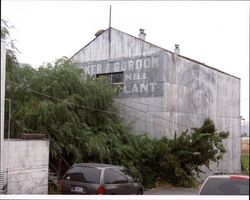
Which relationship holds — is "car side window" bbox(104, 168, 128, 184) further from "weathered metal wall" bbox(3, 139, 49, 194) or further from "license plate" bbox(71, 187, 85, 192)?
"weathered metal wall" bbox(3, 139, 49, 194)

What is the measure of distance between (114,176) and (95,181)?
2.48 ft

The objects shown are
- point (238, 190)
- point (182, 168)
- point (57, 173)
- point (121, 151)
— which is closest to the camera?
point (238, 190)

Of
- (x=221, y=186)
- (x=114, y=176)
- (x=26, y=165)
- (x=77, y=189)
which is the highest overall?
(x=221, y=186)

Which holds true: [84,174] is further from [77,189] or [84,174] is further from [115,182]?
[115,182]

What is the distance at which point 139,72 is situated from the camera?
23203 mm

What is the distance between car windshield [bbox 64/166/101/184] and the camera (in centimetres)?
1160

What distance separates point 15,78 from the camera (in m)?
17.9

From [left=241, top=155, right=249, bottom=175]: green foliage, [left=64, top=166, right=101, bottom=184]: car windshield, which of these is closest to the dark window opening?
[left=241, top=155, right=249, bottom=175]: green foliage

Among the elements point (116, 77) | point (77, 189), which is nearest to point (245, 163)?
point (116, 77)

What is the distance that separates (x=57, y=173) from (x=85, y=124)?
2538 mm

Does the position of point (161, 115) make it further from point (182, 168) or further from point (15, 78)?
point (15, 78)

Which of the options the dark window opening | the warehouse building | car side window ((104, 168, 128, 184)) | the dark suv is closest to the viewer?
the dark suv

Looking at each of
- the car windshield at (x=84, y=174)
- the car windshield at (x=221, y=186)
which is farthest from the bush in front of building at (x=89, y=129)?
the car windshield at (x=221, y=186)

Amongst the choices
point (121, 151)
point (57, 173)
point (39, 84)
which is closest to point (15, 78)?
point (39, 84)
